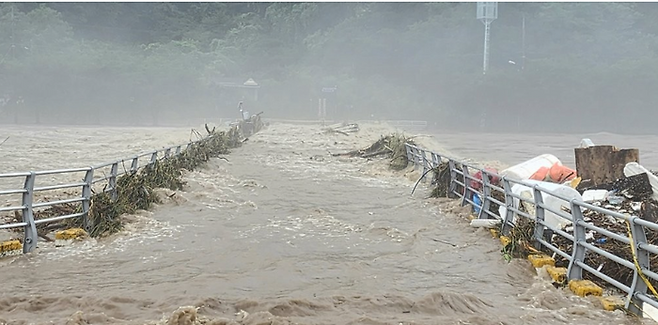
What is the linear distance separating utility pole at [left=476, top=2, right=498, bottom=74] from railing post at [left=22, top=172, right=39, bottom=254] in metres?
53.8

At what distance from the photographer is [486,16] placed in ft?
191

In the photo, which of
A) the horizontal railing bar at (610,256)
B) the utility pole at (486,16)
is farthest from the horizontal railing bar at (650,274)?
the utility pole at (486,16)

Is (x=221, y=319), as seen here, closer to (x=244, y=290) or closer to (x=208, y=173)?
(x=244, y=290)

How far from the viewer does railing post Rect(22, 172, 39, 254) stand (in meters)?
7.69

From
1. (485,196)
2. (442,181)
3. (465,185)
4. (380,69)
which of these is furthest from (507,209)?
(380,69)

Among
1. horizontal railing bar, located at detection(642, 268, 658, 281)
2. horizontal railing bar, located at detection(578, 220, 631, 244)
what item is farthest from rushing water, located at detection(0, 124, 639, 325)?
horizontal railing bar, located at detection(578, 220, 631, 244)

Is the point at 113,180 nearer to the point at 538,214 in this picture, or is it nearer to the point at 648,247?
the point at 538,214

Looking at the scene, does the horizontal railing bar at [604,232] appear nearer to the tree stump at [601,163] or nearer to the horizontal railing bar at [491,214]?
the horizontal railing bar at [491,214]

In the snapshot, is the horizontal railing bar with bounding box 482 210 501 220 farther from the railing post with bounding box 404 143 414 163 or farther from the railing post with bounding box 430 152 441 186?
the railing post with bounding box 404 143 414 163

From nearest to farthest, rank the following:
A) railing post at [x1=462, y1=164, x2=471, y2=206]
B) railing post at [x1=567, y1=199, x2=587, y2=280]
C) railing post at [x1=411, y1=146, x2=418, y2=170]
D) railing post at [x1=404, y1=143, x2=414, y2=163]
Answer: railing post at [x1=567, y1=199, x2=587, y2=280], railing post at [x1=462, y1=164, x2=471, y2=206], railing post at [x1=411, y1=146, x2=418, y2=170], railing post at [x1=404, y1=143, x2=414, y2=163]

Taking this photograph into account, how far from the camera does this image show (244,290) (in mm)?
6633

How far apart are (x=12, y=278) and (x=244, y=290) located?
238cm

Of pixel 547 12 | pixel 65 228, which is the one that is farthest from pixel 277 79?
pixel 65 228

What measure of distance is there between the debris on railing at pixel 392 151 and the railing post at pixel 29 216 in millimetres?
12493
